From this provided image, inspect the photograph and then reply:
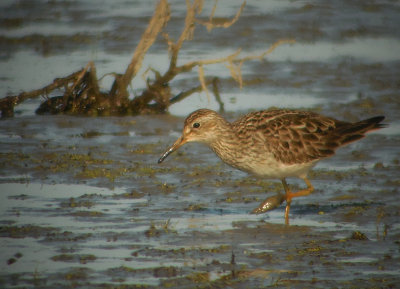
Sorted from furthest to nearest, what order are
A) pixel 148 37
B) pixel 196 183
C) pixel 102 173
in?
pixel 148 37
pixel 102 173
pixel 196 183

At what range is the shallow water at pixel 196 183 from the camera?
328 inches

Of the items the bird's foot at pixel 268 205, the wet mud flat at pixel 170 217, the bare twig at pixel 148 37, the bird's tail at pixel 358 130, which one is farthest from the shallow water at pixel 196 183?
the bird's tail at pixel 358 130

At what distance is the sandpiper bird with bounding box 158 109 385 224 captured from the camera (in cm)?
1055

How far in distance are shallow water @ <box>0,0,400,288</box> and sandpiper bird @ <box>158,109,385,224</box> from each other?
0.54m

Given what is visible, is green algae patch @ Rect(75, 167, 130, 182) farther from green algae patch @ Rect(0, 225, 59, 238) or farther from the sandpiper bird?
green algae patch @ Rect(0, 225, 59, 238)

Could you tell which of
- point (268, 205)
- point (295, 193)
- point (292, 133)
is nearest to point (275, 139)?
point (292, 133)

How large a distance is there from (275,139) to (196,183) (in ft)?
5.34

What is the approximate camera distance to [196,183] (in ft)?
38.6

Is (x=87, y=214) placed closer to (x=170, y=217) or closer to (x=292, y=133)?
(x=170, y=217)

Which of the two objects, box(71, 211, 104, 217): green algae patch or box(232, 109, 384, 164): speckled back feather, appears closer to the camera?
box(71, 211, 104, 217): green algae patch

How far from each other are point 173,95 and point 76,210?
19.5 feet

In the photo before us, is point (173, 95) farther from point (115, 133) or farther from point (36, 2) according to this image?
point (36, 2)

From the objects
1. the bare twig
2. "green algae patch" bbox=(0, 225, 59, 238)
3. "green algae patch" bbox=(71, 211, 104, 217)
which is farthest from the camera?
the bare twig

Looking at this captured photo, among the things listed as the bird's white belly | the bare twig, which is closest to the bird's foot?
the bird's white belly
